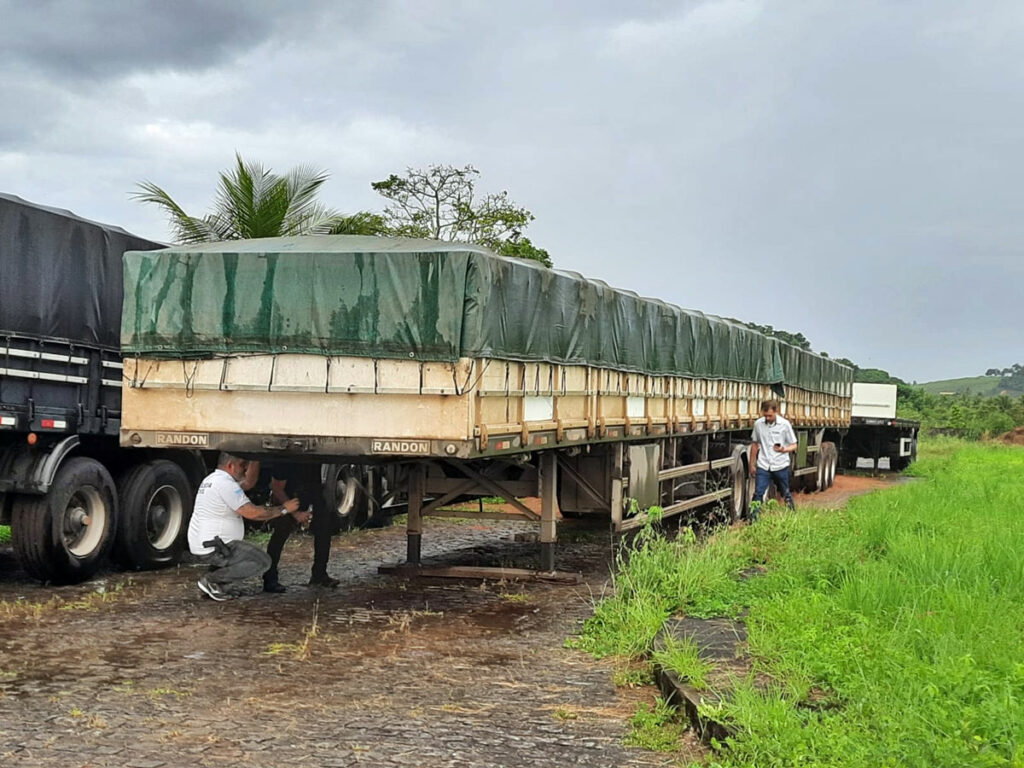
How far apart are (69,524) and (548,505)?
423 cm

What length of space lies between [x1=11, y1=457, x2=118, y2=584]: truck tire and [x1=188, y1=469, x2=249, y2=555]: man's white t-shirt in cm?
127

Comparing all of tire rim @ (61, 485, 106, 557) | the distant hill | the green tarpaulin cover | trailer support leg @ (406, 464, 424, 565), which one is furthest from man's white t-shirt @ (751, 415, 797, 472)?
the distant hill

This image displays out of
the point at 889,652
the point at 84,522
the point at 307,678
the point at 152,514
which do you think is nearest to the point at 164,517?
the point at 152,514

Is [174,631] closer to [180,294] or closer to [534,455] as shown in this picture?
[180,294]

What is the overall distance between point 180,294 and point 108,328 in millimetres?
2125

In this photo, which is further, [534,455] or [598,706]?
[534,455]

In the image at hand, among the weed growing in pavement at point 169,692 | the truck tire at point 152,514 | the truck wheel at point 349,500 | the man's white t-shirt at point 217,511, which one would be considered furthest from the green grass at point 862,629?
the truck tire at point 152,514

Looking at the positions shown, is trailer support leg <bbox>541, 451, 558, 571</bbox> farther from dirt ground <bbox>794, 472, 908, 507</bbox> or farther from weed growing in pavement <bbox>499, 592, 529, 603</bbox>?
dirt ground <bbox>794, 472, 908, 507</bbox>

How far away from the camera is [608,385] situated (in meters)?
11.9

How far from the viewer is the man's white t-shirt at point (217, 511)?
31.6 ft

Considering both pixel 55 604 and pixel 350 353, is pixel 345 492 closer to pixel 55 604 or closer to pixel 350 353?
pixel 55 604

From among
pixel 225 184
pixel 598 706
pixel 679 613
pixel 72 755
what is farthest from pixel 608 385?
pixel 225 184

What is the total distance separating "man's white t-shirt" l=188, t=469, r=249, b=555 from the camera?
963 centimetres

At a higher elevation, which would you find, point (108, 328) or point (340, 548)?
point (108, 328)
